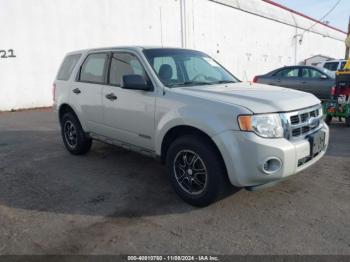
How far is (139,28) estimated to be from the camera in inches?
631

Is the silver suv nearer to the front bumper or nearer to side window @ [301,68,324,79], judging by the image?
the front bumper

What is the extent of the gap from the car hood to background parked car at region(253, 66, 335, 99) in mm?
7890

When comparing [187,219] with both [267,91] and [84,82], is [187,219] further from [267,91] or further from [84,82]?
[84,82]

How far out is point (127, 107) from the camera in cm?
444

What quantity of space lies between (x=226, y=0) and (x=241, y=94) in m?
20.3

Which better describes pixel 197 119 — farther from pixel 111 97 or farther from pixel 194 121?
pixel 111 97

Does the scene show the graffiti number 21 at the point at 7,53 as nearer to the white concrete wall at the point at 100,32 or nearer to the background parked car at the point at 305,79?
the white concrete wall at the point at 100,32

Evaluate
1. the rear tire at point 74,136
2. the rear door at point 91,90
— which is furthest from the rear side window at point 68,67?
the rear tire at point 74,136

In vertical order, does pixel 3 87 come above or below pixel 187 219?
above

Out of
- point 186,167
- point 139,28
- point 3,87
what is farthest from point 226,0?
point 186,167

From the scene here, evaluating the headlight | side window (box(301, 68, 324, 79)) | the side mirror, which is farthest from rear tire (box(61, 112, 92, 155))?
side window (box(301, 68, 324, 79))

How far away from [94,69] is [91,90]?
1.19 ft

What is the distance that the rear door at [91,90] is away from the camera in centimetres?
503

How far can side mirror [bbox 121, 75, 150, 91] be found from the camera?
398cm
